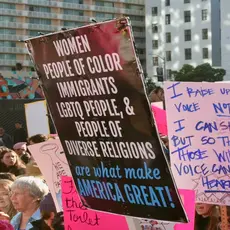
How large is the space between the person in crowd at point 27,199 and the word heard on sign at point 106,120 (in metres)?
0.77

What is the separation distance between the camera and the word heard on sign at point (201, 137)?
3125mm

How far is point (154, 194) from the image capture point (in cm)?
239

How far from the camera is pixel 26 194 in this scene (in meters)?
3.48

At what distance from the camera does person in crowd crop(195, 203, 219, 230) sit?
3.29 metres

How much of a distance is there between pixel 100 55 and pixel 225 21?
68.9m

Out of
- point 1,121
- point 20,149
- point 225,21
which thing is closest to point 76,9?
point 225,21

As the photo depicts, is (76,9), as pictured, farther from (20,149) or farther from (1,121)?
(20,149)

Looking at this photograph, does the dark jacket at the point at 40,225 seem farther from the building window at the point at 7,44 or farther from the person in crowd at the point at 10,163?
the building window at the point at 7,44

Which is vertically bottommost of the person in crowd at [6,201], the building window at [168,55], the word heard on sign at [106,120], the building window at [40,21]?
the building window at [168,55]

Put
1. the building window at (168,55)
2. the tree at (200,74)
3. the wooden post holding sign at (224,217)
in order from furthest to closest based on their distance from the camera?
the building window at (168,55)
the tree at (200,74)
the wooden post holding sign at (224,217)

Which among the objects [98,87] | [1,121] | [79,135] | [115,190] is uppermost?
[98,87]

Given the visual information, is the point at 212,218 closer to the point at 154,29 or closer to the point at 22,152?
the point at 22,152

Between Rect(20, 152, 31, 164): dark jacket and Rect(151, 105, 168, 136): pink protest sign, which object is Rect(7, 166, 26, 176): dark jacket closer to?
Rect(20, 152, 31, 164): dark jacket

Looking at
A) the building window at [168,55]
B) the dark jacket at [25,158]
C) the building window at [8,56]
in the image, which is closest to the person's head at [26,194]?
the dark jacket at [25,158]
